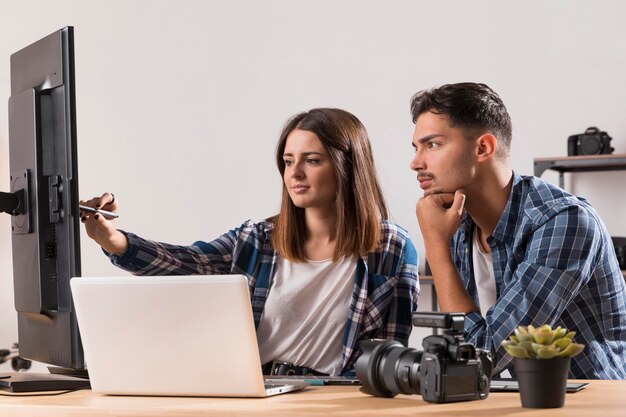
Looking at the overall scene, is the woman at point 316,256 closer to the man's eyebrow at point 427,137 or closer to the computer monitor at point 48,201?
the man's eyebrow at point 427,137

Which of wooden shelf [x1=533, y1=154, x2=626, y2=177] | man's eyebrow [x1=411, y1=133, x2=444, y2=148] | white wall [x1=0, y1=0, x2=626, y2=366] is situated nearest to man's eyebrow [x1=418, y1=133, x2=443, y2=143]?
man's eyebrow [x1=411, y1=133, x2=444, y2=148]

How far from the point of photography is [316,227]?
228 cm

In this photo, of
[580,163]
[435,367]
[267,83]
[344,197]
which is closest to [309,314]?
[344,197]

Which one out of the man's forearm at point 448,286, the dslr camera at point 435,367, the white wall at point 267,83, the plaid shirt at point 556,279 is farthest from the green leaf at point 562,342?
the white wall at point 267,83

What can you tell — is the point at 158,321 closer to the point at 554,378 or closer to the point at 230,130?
the point at 554,378

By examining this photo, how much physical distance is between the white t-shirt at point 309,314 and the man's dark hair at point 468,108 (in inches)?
16.6

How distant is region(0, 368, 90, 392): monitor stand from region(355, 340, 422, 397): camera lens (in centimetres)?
54

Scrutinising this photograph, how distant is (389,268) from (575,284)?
1.71 feet

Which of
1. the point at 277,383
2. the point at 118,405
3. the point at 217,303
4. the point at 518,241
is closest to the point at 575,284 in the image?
the point at 518,241

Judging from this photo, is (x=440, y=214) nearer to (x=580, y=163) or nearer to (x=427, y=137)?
(x=427, y=137)

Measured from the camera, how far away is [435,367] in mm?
1286

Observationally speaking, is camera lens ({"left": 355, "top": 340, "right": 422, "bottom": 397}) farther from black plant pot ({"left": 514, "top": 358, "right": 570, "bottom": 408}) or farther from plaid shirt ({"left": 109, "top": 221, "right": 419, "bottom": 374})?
plaid shirt ({"left": 109, "top": 221, "right": 419, "bottom": 374})

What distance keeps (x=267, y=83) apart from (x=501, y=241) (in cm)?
260

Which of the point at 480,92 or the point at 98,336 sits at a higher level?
the point at 480,92
